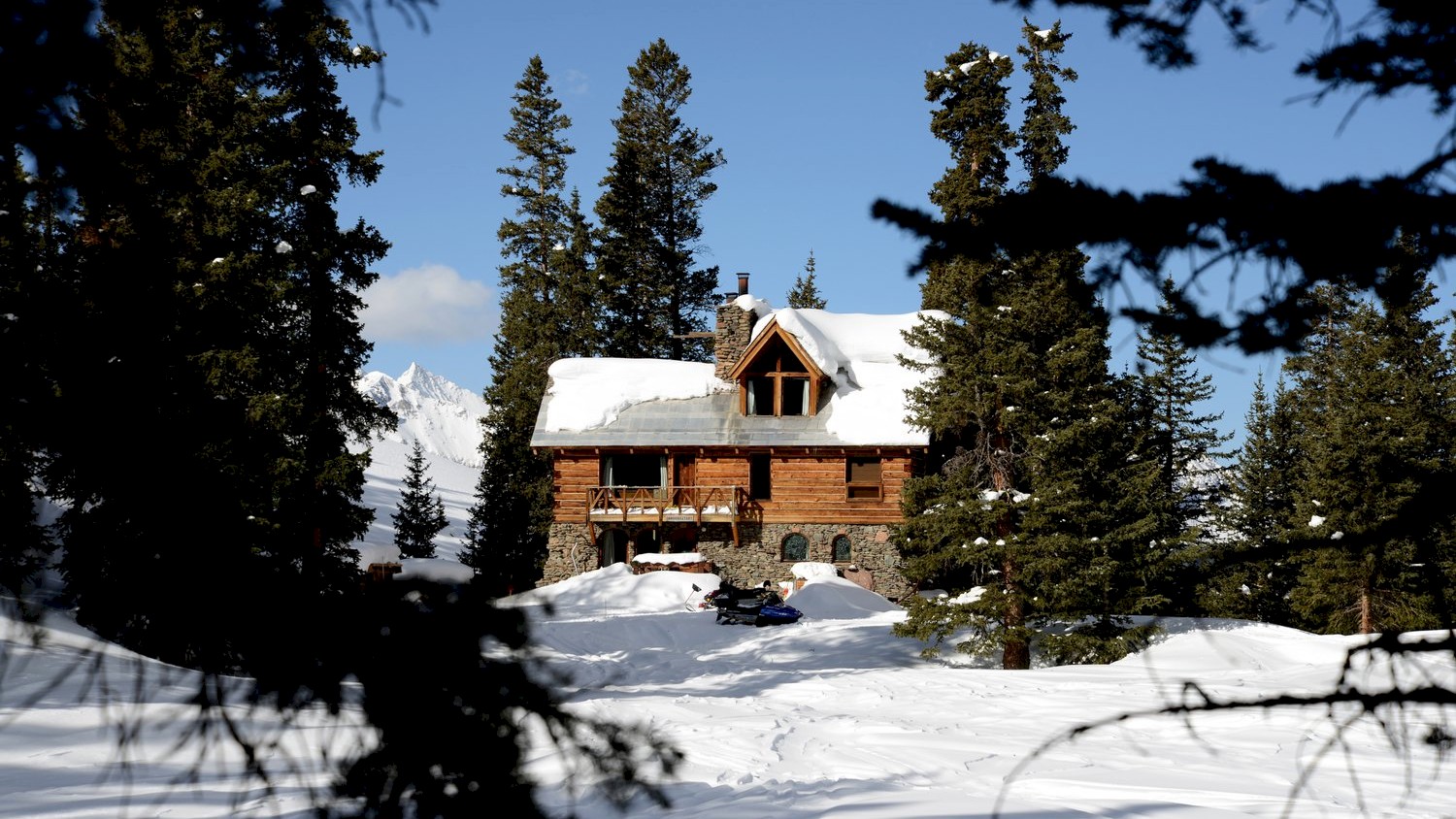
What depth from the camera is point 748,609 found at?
24938 millimetres

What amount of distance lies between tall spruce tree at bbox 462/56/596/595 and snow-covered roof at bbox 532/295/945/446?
17.1 ft

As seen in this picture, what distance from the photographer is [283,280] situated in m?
20.3

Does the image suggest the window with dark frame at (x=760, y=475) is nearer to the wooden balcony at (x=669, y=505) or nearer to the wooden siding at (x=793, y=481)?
the wooden siding at (x=793, y=481)

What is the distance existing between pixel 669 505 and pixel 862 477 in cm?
586

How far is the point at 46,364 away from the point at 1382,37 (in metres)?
4.35

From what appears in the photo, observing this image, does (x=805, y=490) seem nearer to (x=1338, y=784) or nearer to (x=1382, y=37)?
(x=1338, y=784)

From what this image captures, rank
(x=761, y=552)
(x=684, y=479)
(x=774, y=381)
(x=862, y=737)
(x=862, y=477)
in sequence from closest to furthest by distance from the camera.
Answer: (x=862, y=737)
(x=761, y=552)
(x=862, y=477)
(x=684, y=479)
(x=774, y=381)

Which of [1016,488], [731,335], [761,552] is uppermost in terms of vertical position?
[731,335]

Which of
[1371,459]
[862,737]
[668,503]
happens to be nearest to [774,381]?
[668,503]

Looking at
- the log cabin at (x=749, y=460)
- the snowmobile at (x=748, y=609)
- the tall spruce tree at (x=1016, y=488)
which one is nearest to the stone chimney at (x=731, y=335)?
the log cabin at (x=749, y=460)

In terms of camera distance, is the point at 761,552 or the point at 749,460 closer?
the point at 761,552

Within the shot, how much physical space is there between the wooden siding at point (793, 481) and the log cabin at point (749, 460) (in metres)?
0.03

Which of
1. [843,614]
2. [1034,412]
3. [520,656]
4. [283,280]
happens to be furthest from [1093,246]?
[843,614]

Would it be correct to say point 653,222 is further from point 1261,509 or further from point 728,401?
point 1261,509
